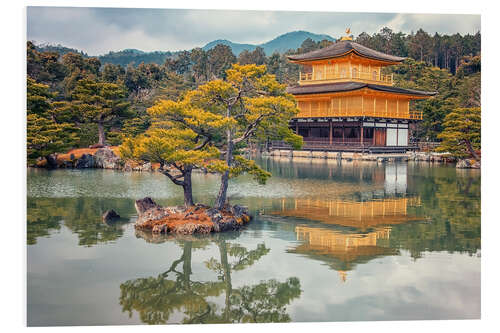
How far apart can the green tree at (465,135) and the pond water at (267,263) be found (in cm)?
1081

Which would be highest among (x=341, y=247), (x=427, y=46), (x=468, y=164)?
(x=427, y=46)

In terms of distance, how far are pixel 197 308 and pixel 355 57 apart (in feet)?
103

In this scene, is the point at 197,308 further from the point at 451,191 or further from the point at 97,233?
the point at 451,191

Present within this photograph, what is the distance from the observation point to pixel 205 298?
8.25 m

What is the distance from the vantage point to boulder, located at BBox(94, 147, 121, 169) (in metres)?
26.8

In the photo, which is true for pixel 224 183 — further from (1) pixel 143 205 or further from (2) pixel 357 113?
(2) pixel 357 113

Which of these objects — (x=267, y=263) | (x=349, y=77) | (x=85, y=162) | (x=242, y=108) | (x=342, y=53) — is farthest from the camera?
(x=349, y=77)

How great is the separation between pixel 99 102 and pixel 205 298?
23.1 m

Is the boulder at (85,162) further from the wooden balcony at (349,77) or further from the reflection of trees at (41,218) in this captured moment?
the wooden balcony at (349,77)

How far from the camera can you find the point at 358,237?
456 inches

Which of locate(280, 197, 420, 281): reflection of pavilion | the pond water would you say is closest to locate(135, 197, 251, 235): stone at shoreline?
the pond water

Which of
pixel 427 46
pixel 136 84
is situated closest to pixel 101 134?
pixel 136 84

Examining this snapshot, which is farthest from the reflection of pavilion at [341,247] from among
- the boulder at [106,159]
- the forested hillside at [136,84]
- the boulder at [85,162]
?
the boulder at [85,162]

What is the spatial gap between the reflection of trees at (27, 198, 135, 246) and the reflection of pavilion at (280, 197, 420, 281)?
4.37 m
